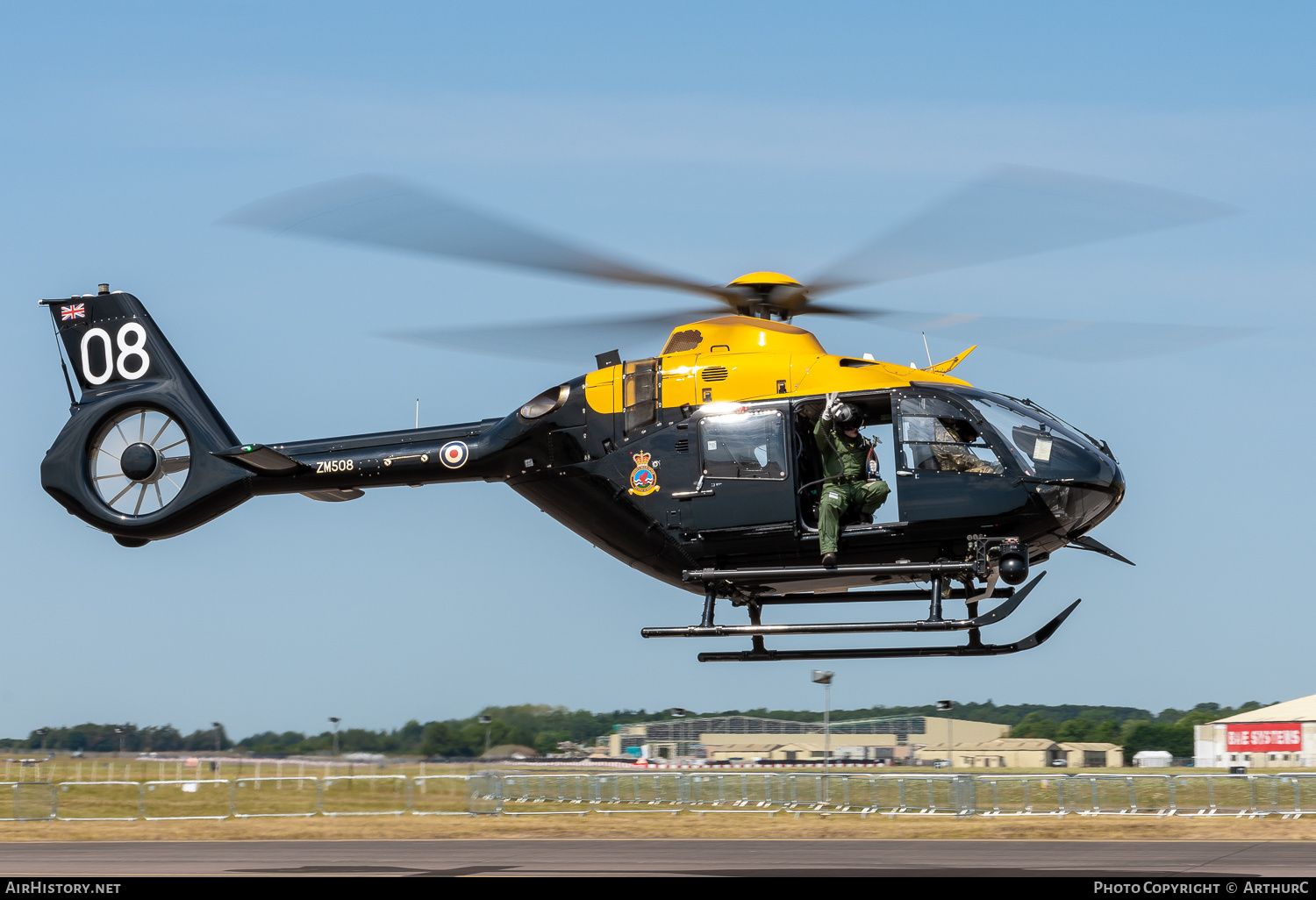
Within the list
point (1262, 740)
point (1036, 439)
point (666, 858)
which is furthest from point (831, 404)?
point (1262, 740)

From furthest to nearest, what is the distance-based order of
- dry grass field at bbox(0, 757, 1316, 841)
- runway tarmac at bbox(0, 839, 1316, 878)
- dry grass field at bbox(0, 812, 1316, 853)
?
dry grass field at bbox(0, 757, 1316, 841), dry grass field at bbox(0, 812, 1316, 853), runway tarmac at bbox(0, 839, 1316, 878)

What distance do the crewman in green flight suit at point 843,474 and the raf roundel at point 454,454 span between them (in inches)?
168

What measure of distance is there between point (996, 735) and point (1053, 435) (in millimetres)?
54538

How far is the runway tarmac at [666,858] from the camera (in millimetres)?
18609

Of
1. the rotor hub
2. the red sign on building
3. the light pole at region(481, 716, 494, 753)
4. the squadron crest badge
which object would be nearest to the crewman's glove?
the squadron crest badge

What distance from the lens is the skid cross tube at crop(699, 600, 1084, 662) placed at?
13.8 meters

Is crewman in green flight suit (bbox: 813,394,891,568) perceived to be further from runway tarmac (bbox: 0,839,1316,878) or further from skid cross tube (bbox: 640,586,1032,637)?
runway tarmac (bbox: 0,839,1316,878)

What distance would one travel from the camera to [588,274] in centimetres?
1464

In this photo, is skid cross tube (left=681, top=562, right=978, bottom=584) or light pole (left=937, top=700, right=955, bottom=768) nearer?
skid cross tube (left=681, top=562, right=978, bottom=584)

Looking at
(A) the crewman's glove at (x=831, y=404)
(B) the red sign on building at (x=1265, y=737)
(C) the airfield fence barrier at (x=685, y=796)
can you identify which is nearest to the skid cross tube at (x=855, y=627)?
(A) the crewman's glove at (x=831, y=404)

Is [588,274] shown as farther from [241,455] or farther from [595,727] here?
[595,727]

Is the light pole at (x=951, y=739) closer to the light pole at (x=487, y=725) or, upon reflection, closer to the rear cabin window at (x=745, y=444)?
the light pole at (x=487, y=725)

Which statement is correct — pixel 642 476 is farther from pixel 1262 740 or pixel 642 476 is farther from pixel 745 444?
pixel 1262 740

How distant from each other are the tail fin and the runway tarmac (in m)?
5.28
